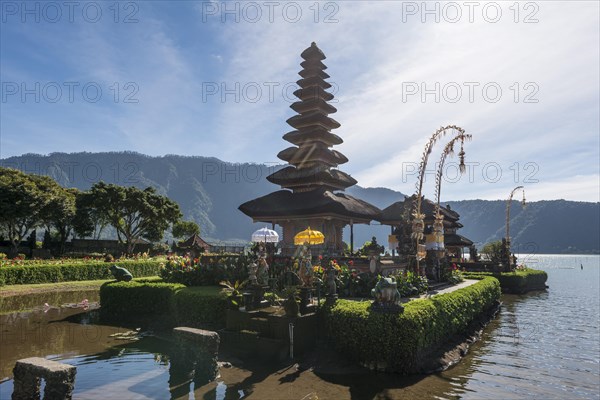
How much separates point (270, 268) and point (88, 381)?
38.6 ft

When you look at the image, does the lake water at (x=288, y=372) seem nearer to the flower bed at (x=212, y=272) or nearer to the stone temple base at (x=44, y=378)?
the stone temple base at (x=44, y=378)

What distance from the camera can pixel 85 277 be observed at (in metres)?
33.7

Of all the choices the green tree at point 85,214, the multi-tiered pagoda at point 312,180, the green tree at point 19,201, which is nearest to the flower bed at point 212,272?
the multi-tiered pagoda at point 312,180

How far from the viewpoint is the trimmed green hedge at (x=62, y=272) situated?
28119 millimetres

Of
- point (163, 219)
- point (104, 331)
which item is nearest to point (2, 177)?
point (163, 219)

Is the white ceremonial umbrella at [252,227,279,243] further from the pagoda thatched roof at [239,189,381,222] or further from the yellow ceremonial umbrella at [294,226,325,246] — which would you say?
the pagoda thatched roof at [239,189,381,222]

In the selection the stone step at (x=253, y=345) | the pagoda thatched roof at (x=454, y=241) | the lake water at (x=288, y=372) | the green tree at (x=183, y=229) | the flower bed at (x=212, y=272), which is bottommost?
the lake water at (x=288, y=372)

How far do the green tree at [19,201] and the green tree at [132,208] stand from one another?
6975 mm

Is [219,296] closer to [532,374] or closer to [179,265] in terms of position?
[179,265]

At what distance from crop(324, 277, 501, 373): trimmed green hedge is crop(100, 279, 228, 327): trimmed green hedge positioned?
5270 mm

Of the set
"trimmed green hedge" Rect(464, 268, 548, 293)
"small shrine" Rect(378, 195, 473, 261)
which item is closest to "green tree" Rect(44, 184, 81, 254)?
"small shrine" Rect(378, 195, 473, 261)

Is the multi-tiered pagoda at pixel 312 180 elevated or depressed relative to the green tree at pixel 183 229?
elevated

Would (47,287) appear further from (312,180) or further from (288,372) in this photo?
(288,372)

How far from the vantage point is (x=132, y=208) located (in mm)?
51625
